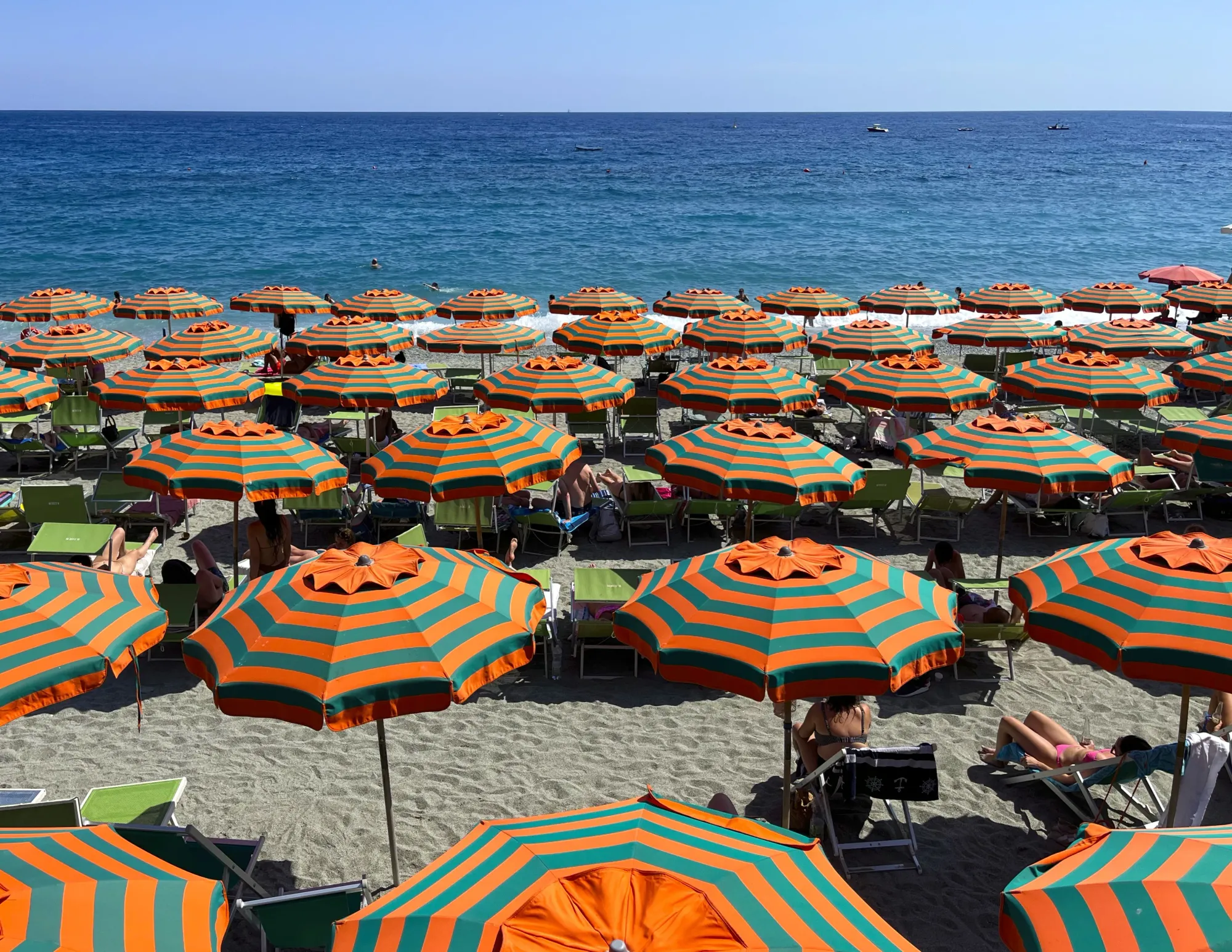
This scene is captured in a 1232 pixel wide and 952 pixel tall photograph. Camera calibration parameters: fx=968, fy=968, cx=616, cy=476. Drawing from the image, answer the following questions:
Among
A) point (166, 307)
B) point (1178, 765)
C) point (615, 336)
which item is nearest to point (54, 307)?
point (166, 307)

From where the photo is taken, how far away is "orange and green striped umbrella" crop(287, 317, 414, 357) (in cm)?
1466

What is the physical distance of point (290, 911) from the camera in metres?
4.30

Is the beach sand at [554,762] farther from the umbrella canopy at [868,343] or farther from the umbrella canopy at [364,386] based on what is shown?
the umbrella canopy at [868,343]

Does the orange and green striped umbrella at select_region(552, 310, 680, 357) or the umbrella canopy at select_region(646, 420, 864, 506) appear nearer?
the umbrella canopy at select_region(646, 420, 864, 506)

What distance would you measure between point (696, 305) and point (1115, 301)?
8407 mm

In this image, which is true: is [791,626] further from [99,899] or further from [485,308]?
[485,308]

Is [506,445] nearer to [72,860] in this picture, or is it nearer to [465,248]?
[72,860]

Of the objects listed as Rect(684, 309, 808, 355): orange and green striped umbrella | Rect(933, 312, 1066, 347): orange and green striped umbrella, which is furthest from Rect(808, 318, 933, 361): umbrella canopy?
Rect(933, 312, 1066, 347): orange and green striped umbrella

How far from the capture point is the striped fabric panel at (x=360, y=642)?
436 cm

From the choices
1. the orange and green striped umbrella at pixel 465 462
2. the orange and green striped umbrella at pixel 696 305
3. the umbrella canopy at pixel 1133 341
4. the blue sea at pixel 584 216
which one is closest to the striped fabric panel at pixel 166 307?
the blue sea at pixel 584 216

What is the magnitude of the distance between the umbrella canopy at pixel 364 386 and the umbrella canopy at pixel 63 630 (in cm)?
588

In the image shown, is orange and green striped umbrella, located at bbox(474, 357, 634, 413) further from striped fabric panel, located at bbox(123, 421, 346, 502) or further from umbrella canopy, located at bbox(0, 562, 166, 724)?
umbrella canopy, located at bbox(0, 562, 166, 724)

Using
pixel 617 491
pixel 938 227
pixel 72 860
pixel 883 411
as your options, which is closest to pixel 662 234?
pixel 938 227

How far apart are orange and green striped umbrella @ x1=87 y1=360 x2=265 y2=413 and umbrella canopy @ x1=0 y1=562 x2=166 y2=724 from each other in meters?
6.16
